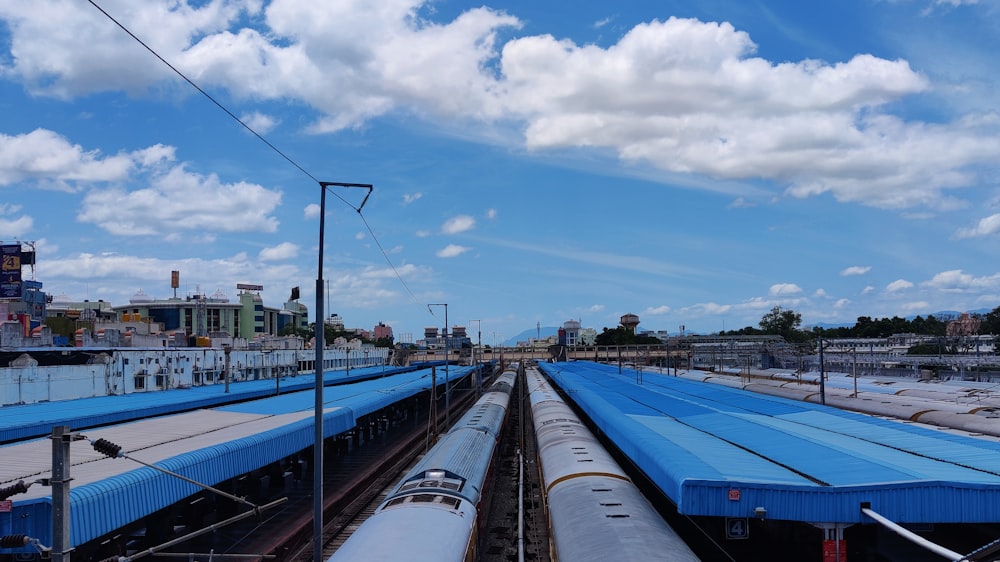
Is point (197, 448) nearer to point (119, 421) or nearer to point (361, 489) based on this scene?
point (119, 421)

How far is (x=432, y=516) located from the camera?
1388cm

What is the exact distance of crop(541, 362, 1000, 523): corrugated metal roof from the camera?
1480 centimetres

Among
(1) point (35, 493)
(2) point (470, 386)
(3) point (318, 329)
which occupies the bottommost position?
(2) point (470, 386)

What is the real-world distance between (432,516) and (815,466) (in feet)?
30.5

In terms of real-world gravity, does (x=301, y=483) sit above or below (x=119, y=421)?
below

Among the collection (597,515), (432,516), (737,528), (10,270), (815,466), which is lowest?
(737,528)

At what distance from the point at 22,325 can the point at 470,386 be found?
2524 inches

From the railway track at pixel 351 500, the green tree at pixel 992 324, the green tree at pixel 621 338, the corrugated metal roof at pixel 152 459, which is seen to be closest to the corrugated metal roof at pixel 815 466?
the railway track at pixel 351 500

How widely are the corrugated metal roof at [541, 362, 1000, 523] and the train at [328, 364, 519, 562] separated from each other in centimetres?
463

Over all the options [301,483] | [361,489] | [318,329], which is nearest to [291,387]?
[301,483]

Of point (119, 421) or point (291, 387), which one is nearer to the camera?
point (119, 421)

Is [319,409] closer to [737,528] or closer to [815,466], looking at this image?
[737,528]

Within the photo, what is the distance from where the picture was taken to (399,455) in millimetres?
43656

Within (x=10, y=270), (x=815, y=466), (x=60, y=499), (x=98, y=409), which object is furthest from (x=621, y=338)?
(x=60, y=499)
